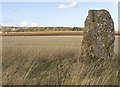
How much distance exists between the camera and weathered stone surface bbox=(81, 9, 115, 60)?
955 cm

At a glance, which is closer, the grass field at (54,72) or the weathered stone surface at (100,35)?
the grass field at (54,72)

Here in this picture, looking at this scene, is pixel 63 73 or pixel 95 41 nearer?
pixel 63 73

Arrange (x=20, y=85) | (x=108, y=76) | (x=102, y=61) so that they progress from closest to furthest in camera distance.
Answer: (x=20, y=85)
(x=108, y=76)
(x=102, y=61)

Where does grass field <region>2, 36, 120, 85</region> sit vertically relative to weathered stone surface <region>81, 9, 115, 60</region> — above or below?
below

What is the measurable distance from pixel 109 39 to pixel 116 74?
6.55 ft

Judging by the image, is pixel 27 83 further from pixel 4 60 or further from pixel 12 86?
pixel 4 60

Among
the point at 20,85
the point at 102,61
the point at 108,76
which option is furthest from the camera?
the point at 102,61

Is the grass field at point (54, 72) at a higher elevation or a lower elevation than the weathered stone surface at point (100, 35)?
lower

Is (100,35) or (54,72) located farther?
(100,35)

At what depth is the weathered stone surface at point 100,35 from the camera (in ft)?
31.3

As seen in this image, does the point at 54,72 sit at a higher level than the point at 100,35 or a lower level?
lower

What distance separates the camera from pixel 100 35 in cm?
953

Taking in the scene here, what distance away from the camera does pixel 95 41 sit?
9.58m

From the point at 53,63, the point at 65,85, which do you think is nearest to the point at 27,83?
the point at 65,85
